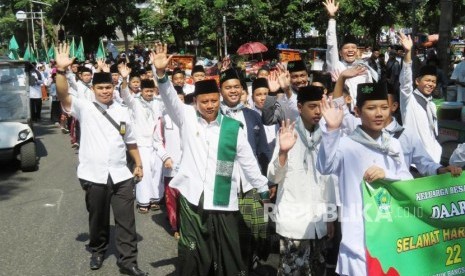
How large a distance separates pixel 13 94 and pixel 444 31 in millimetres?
10950

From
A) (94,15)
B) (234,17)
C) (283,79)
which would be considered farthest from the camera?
(94,15)

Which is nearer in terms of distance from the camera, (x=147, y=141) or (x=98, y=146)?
(x=98, y=146)

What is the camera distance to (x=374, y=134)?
12.0ft

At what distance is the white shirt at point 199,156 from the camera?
4.24 meters

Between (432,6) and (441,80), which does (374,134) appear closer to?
(441,80)

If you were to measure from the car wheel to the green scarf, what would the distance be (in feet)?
22.9

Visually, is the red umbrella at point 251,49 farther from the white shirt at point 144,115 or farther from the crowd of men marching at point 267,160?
the crowd of men marching at point 267,160

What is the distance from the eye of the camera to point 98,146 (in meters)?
5.19

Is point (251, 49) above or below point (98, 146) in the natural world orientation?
above

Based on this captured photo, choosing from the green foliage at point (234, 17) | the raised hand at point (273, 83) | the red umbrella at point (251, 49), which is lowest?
the raised hand at point (273, 83)

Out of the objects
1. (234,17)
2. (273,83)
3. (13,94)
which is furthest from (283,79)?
(234,17)

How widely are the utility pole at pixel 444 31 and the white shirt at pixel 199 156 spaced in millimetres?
12157

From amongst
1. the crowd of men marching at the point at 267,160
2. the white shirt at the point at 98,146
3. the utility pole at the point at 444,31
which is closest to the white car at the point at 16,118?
the crowd of men marching at the point at 267,160

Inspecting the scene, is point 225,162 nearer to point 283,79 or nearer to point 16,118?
point 283,79
